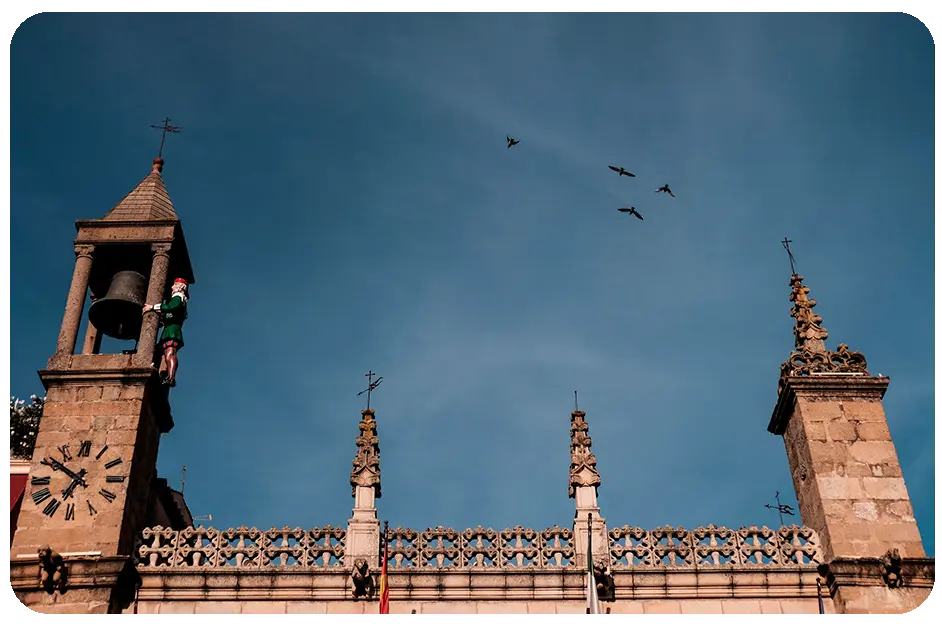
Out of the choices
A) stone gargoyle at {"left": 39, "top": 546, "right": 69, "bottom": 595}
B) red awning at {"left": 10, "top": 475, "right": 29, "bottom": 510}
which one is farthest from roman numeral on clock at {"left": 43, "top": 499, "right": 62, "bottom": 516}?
red awning at {"left": 10, "top": 475, "right": 29, "bottom": 510}

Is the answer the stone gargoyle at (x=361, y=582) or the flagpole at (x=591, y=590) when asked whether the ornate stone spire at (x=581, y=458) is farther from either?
the stone gargoyle at (x=361, y=582)

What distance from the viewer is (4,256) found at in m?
10.8

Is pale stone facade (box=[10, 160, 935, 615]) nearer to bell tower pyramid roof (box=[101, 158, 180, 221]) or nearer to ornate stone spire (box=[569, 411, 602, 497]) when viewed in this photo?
ornate stone spire (box=[569, 411, 602, 497])

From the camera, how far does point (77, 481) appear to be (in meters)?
18.4

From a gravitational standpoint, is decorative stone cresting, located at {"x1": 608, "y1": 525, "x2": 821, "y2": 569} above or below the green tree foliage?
below

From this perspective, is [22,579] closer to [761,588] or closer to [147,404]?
[147,404]

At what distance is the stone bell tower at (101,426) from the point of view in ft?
57.1

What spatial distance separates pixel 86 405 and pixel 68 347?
1.52 metres

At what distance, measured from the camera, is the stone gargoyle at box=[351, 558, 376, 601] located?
1794cm

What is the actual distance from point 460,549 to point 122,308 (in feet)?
28.4

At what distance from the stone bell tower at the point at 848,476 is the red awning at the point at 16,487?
14.1 m

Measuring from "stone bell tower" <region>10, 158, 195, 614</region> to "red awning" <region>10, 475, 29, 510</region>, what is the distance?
5.99 feet

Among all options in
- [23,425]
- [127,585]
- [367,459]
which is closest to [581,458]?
[367,459]
